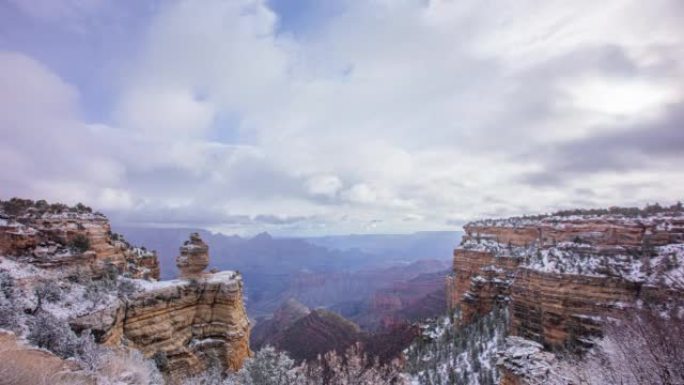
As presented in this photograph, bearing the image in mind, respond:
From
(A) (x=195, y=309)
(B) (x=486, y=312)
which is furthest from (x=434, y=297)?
(A) (x=195, y=309)

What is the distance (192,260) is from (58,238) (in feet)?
24.3

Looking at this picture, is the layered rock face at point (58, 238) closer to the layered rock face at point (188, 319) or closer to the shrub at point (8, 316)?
the layered rock face at point (188, 319)

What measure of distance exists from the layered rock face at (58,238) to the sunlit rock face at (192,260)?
3.47 m

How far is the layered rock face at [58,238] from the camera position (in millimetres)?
18688

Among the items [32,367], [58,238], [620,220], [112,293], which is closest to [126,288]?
[112,293]

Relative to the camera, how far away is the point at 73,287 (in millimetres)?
18391

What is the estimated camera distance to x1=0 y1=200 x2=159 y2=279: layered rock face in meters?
18.7

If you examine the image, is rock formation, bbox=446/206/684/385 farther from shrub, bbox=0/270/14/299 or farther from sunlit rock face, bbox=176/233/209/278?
shrub, bbox=0/270/14/299

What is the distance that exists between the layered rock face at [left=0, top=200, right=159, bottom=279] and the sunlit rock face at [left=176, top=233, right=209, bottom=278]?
347 centimetres

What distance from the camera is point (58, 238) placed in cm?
2012

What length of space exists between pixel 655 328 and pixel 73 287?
26.0 metres

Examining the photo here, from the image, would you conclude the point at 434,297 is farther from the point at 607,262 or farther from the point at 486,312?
the point at 607,262

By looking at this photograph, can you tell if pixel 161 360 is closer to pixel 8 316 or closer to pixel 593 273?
pixel 8 316

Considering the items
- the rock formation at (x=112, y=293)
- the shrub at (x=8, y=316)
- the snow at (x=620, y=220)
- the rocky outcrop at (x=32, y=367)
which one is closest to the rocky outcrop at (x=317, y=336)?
the snow at (x=620, y=220)
